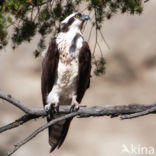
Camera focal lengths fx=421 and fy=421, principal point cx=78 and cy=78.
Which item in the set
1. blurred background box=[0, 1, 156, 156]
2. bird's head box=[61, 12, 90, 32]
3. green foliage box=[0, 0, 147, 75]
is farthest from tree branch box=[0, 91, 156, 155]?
blurred background box=[0, 1, 156, 156]

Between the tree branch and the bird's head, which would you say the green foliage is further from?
the tree branch

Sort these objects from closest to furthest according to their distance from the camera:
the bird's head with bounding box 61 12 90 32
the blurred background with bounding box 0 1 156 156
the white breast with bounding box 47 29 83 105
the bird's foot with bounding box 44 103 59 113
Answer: the bird's foot with bounding box 44 103 59 113 < the white breast with bounding box 47 29 83 105 < the bird's head with bounding box 61 12 90 32 < the blurred background with bounding box 0 1 156 156

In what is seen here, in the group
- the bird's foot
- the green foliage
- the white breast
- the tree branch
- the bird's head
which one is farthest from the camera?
the bird's head

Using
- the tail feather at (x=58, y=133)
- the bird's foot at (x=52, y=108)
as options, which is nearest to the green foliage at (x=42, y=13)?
the bird's foot at (x=52, y=108)

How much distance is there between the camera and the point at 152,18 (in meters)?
8.30

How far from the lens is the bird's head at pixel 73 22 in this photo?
4025 mm

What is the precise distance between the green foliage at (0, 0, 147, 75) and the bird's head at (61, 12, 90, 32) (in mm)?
141

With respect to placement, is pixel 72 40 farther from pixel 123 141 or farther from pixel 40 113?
pixel 123 141

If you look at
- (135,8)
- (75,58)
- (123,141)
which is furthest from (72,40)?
(123,141)

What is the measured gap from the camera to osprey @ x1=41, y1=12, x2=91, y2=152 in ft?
12.8

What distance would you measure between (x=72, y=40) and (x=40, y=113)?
104 centimetres

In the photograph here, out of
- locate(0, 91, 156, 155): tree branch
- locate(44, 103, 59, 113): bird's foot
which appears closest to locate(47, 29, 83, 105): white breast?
locate(44, 103, 59, 113): bird's foot

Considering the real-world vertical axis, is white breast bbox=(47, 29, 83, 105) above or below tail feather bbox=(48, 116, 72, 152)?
above

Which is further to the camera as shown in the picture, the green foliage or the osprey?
the osprey
